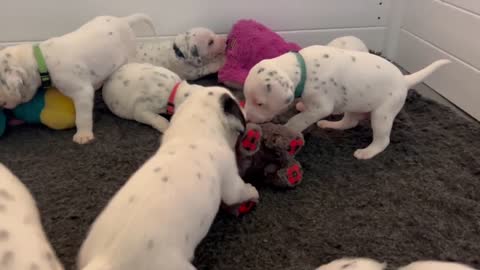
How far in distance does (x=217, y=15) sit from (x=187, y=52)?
1.57 ft

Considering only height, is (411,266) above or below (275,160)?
above

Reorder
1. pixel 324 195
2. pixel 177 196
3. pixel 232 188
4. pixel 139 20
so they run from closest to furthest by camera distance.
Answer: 1. pixel 177 196
2. pixel 232 188
3. pixel 324 195
4. pixel 139 20

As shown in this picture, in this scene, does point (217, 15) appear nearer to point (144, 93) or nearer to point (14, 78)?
point (144, 93)

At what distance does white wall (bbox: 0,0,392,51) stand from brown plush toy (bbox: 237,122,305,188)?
1509 mm

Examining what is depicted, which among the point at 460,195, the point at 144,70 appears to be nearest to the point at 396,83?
the point at 460,195

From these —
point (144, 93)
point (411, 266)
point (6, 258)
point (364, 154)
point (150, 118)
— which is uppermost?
point (6, 258)

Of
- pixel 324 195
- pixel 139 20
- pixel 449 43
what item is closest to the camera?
pixel 324 195

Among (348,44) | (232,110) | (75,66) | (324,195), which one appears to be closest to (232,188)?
(232,110)

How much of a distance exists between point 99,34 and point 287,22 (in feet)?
4.64

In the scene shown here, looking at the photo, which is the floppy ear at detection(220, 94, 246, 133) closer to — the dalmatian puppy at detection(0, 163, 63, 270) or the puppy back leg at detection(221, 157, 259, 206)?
the puppy back leg at detection(221, 157, 259, 206)

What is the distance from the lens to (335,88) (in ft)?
7.89

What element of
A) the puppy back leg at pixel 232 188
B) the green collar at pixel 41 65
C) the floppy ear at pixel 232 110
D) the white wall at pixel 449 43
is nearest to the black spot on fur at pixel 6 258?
the puppy back leg at pixel 232 188

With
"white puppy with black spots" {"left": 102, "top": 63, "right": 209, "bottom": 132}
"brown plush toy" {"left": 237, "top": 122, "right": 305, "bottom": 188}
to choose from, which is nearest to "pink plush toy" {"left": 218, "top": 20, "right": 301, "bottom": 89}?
"white puppy with black spots" {"left": 102, "top": 63, "right": 209, "bottom": 132}

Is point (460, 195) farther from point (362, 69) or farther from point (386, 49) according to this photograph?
point (386, 49)
